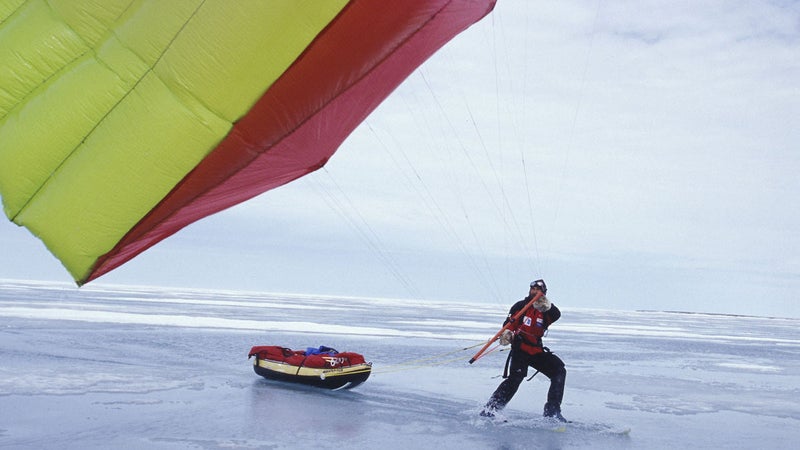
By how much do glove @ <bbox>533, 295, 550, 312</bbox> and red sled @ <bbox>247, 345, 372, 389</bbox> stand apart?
3482mm

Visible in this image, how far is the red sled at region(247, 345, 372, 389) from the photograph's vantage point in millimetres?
10562

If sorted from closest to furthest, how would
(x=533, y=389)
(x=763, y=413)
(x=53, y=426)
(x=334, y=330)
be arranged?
(x=53, y=426), (x=763, y=413), (x=533, y=389), (x=334, y=330)

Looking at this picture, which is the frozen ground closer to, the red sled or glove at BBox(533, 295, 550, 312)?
the red sled

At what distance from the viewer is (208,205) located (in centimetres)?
565

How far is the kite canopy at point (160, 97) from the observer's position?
465 cm

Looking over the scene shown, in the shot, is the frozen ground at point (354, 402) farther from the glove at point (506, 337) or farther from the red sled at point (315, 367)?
the glove at point (506, 337)

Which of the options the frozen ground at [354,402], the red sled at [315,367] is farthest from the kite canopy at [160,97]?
the red sled at [315,367]

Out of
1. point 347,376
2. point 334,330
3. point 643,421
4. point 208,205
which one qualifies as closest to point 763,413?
point 643,421

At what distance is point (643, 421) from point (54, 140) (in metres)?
7.52

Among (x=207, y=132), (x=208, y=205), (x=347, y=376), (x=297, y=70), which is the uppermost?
(x=297, y=70)

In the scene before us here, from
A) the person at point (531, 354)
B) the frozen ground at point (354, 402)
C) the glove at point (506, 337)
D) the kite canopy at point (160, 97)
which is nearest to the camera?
the kite canopy at point (160, 97)

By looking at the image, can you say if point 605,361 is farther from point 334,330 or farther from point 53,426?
point 53,426

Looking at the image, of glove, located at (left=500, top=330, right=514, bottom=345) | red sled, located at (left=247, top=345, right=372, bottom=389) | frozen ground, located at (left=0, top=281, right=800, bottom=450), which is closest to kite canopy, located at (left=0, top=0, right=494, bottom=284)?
frozen ground, located at (left=0, top=281, right=800, bottom=450)

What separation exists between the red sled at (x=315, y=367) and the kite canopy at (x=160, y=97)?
5491mm
